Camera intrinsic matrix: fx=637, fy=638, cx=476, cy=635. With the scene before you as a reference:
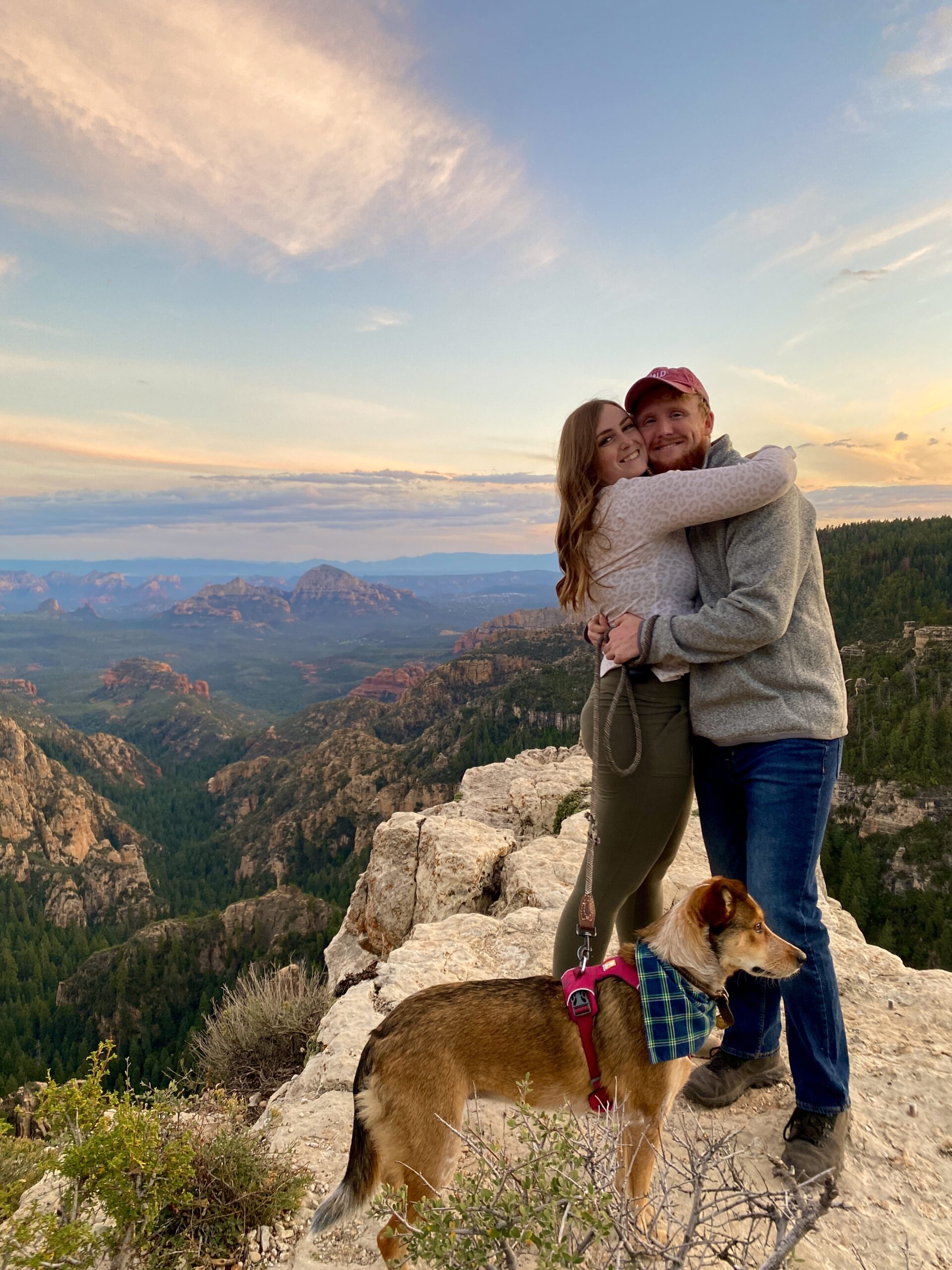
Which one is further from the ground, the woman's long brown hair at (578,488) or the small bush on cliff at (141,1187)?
the woman's long brown hair at (578,488)

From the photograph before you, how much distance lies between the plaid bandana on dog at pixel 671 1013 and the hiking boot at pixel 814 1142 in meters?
1.09

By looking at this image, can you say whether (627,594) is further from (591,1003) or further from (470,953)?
(470,953)

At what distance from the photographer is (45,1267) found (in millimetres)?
2508

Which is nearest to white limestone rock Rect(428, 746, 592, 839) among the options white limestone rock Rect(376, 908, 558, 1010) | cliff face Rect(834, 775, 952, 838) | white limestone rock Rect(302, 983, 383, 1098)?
white limestone rock Rect(376, 908, 558, 1010)

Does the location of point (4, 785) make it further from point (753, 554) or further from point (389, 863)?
point (753, 554)

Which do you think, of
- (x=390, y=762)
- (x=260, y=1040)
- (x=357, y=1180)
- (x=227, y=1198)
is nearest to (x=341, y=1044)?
(x=227, y=1198)

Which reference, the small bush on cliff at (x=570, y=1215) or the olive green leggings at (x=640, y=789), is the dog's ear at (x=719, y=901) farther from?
the small bush on cliff at (x=570, y=1215)

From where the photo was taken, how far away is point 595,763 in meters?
3.35

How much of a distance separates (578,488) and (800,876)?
7.46 ft

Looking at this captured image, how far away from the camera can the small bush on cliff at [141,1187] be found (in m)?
2.76

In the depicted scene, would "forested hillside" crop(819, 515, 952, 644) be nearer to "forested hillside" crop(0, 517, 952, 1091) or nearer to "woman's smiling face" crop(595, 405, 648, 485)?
"forested hillside" crop(0, 517, 952, 1091)

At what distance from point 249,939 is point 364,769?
1424 inches

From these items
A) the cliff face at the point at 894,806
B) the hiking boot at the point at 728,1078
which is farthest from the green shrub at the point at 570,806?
the cliff face at the point at 894,806

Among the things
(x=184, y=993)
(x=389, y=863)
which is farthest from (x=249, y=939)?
(x=389, y=863)
